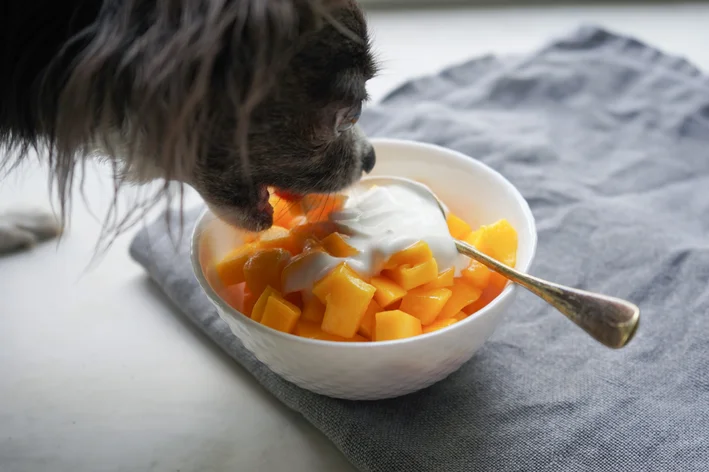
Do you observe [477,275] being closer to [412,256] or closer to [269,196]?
[412,256]

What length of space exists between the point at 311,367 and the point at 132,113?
0.38 m

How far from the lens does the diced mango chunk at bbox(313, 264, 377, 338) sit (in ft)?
2.91

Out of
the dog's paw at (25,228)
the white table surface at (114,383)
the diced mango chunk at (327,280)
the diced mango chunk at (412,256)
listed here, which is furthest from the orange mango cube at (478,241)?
the dog's paw at (25,228)

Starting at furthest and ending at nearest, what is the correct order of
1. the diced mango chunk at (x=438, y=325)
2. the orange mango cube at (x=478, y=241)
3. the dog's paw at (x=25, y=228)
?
the dog's paw at (x=25, y=228)
the orange mango cube at (x=478, y=241)
the diced mango chunk at (x=438, y=325)

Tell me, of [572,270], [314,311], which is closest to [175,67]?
[314,311]

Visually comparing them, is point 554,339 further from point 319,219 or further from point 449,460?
point 319,219

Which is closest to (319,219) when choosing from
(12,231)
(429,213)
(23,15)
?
(429,213)

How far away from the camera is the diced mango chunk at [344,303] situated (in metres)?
0.89

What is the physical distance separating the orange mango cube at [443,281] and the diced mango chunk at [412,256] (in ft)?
0.10

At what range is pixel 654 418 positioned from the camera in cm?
95

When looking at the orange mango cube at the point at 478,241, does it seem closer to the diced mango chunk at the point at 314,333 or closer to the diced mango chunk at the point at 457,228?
the diced mango chunk at the point at 457,228

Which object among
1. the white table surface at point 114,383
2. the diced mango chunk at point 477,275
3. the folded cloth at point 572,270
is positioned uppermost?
the diced mango chunk at point 477,275

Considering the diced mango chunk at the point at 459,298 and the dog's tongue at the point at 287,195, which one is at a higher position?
the dog's tongue at the point at 287,195

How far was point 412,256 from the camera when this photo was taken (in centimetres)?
94
